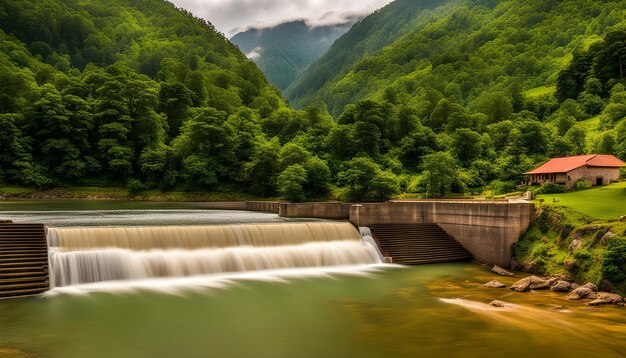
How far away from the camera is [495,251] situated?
26.0m

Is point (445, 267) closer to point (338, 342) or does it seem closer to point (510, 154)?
point (338, 342)

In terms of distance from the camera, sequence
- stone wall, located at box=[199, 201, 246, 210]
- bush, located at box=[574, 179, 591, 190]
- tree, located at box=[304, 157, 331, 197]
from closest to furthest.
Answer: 1. bush, located at box=[574, 179, 591, 190]
2. stone wall, located at box=[199, 201, 246, 210]
3. tree, located at box=[304, 157, 331, 197]

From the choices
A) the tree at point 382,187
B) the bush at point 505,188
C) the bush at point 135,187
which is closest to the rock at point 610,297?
the tree at point 382,187

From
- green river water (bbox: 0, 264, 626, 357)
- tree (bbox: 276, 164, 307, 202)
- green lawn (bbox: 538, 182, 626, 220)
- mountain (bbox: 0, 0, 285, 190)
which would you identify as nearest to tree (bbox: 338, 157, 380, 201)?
tree (bbox: 276, 164, 307, 202)

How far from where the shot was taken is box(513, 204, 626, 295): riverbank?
18688 millimetres

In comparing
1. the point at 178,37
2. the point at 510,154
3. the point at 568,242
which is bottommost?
the point at 568,242

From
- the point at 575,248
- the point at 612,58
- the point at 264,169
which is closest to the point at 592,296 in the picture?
the point at 575,248

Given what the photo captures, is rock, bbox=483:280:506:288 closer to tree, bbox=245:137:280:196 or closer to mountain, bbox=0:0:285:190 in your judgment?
tree, bbox=245:137:280:196

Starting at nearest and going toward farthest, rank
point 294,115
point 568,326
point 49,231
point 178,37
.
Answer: point 568,326 < point 49,231 < point 294,115 < point 178,37

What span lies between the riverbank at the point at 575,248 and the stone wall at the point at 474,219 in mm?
781

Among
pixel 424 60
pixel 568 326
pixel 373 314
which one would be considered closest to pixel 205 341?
pixel 373 314

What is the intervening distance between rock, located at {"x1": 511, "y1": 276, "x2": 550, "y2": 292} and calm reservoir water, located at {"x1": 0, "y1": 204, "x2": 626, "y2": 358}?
2.35ft

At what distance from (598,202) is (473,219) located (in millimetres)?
7080

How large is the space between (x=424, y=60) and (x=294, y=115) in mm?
118533
